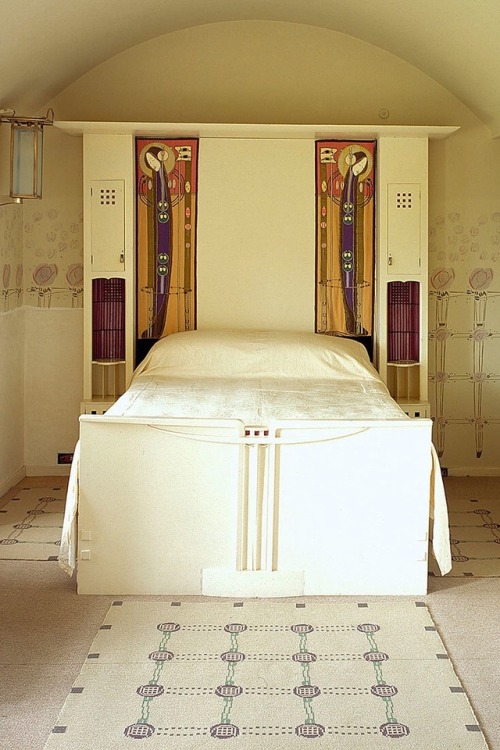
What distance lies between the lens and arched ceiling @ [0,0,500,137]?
4.04 meters

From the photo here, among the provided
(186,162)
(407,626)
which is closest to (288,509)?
(407,626)

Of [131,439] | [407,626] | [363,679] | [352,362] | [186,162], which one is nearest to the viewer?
Answer: [363,679]

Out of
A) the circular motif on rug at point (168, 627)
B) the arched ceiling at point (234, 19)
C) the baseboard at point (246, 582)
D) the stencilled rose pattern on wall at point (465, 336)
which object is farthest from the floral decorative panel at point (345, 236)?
the circular motif on rug at point (168, 627)

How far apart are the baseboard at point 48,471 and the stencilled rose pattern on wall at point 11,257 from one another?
3.11 ft

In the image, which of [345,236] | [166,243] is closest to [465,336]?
[345,236]

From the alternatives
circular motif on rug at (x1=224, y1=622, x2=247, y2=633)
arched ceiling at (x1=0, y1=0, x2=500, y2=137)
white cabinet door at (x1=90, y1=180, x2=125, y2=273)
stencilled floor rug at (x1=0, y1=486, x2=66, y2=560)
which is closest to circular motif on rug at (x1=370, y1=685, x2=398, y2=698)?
circular motif on rug at (x1=224, y1=622, x2=247, y2=633)

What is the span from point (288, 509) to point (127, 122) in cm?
256

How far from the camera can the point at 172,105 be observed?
5355 mm

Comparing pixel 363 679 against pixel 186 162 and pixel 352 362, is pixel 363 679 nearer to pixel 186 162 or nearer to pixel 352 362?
pixel 352 362

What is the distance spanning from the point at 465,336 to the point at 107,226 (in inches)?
83.8

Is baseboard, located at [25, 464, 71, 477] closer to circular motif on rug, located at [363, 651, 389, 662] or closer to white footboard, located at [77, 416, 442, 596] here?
white footboard, located at [77, 416, 442, 596]

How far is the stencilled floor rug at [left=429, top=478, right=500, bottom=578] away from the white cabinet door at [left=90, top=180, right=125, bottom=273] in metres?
2.15

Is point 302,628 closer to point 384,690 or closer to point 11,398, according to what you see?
point 384,690

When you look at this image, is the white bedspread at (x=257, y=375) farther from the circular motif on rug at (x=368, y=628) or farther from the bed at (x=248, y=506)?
the circular motif on rug at (x=368, y=628)
